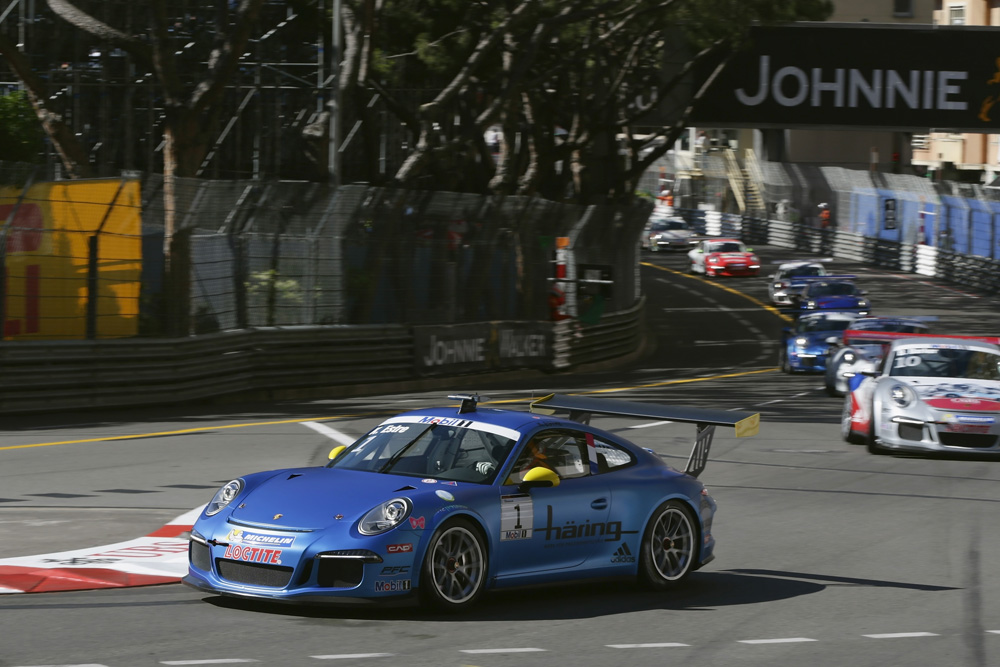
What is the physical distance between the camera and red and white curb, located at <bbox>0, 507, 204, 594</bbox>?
810cm

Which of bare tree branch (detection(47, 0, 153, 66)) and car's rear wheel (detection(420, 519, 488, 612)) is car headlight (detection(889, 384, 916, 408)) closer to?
car's rear wheel (detection(420, 519, 488, 612))

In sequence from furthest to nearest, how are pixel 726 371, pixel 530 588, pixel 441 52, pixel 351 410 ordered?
1. pixel 441 52
2. pixel 726 371
3. pixel 351 410
4. pixel 530 588

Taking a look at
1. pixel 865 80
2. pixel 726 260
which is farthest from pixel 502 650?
pixel 726 260

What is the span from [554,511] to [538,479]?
A: 0.33m

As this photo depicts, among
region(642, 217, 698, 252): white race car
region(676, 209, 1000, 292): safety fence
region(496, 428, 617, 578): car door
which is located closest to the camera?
region(496, 428, 617, 578): car door

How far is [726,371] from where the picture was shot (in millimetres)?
32844

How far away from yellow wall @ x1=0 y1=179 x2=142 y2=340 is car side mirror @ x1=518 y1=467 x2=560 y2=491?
11.3 meters

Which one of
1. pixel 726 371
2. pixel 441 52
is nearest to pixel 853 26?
pixel 441 52

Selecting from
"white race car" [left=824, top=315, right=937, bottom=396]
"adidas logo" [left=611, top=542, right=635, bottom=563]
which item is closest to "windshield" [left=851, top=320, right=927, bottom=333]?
"white race car" [left=824, top=315, right=937, bottom=396]

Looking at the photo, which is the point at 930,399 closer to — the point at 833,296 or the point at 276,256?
the point at 276,256

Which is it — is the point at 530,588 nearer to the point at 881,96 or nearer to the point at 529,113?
the point at 529,113

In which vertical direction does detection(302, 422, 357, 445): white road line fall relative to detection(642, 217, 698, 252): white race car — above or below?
below

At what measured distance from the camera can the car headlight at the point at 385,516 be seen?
284 inches

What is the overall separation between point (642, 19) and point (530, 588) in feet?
111
